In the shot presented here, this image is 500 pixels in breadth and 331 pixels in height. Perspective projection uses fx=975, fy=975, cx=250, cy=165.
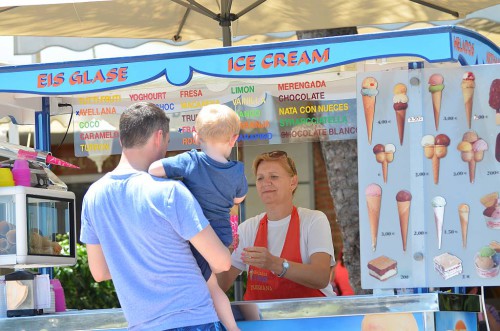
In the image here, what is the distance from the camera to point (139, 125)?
390 centimetres

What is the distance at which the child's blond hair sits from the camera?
154 inches

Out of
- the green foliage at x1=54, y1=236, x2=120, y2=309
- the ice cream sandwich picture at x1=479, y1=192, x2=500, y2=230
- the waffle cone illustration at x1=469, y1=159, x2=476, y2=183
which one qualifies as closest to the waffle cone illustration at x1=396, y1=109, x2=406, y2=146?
the waffle cone illustration at x1=469, y1=159, x2=476, y2=183

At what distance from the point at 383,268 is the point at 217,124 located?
1137mm

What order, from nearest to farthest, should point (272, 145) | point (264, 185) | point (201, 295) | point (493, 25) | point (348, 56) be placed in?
point (201, 295), point (348, 56), point (264, 185), point (272, 145), point (493, 25)

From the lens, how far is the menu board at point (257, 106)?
620cm

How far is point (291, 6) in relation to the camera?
716 cm

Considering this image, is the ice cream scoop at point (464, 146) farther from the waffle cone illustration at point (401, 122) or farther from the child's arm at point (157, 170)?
the child's arm at point (157, 170)

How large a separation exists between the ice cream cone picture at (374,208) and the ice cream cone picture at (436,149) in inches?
10.5

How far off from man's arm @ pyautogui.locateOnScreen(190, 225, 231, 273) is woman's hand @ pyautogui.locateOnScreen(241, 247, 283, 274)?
1.10 metres

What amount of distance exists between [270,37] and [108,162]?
4469 millimetres

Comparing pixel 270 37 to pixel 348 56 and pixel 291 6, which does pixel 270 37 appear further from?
pixel 348 56

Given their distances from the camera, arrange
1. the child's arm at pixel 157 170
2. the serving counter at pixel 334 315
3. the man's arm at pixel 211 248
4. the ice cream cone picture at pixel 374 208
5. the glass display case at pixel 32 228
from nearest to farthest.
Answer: the man's arm at pixel 211 248, the child's arm at pixel 157 170, the serving counter at pixel 334 315, the ice cream cone picture at pixel 374 208, the glass display case at pixel 32 228

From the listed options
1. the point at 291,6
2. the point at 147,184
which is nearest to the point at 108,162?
the point at 291,6

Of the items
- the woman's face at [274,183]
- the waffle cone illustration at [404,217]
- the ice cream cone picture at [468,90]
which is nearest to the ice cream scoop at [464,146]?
the ice cream cone picture at [468,90]
